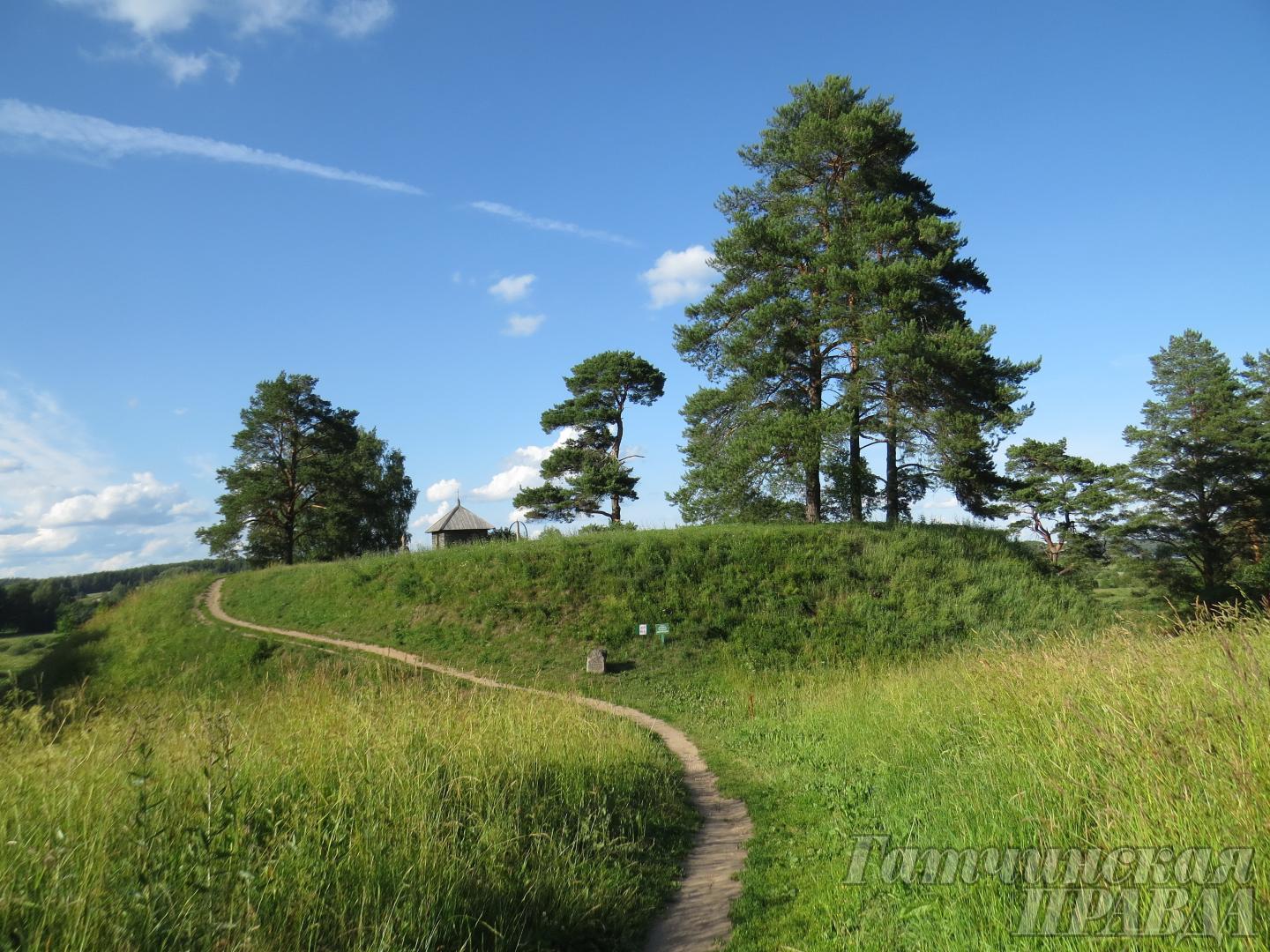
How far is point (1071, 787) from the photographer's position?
4043mm

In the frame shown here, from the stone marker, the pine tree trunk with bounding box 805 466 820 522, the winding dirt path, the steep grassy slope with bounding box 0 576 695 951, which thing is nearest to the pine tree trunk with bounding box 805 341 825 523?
the pine tree trunk with bounding box 805 466 820 522

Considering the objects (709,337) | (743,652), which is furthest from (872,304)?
(743,652)

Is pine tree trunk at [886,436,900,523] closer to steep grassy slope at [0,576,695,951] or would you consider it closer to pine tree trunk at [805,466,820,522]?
pine tree trunk at [805,466,820,522]

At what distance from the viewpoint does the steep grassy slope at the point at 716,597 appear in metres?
17.8

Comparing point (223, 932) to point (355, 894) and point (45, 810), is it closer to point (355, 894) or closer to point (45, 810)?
point (355, 894)

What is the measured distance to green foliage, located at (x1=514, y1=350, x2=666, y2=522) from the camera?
105 ft

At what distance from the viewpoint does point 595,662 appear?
1639cm

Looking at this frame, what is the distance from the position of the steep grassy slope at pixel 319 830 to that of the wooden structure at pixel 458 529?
30.2 meters

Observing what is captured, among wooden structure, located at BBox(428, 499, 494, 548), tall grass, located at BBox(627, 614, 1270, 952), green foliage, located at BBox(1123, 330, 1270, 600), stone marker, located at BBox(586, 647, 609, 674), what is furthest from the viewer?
wooden structure, located at BBox(428, 499, 494, 548)

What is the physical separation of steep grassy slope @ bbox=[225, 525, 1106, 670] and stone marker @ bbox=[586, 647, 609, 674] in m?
0.73

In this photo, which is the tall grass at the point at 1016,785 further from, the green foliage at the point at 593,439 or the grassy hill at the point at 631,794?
the green foliage at the point at 593,439

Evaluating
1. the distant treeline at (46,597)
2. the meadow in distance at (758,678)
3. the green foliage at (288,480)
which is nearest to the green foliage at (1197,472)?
the meadow in distance at (758,678)
